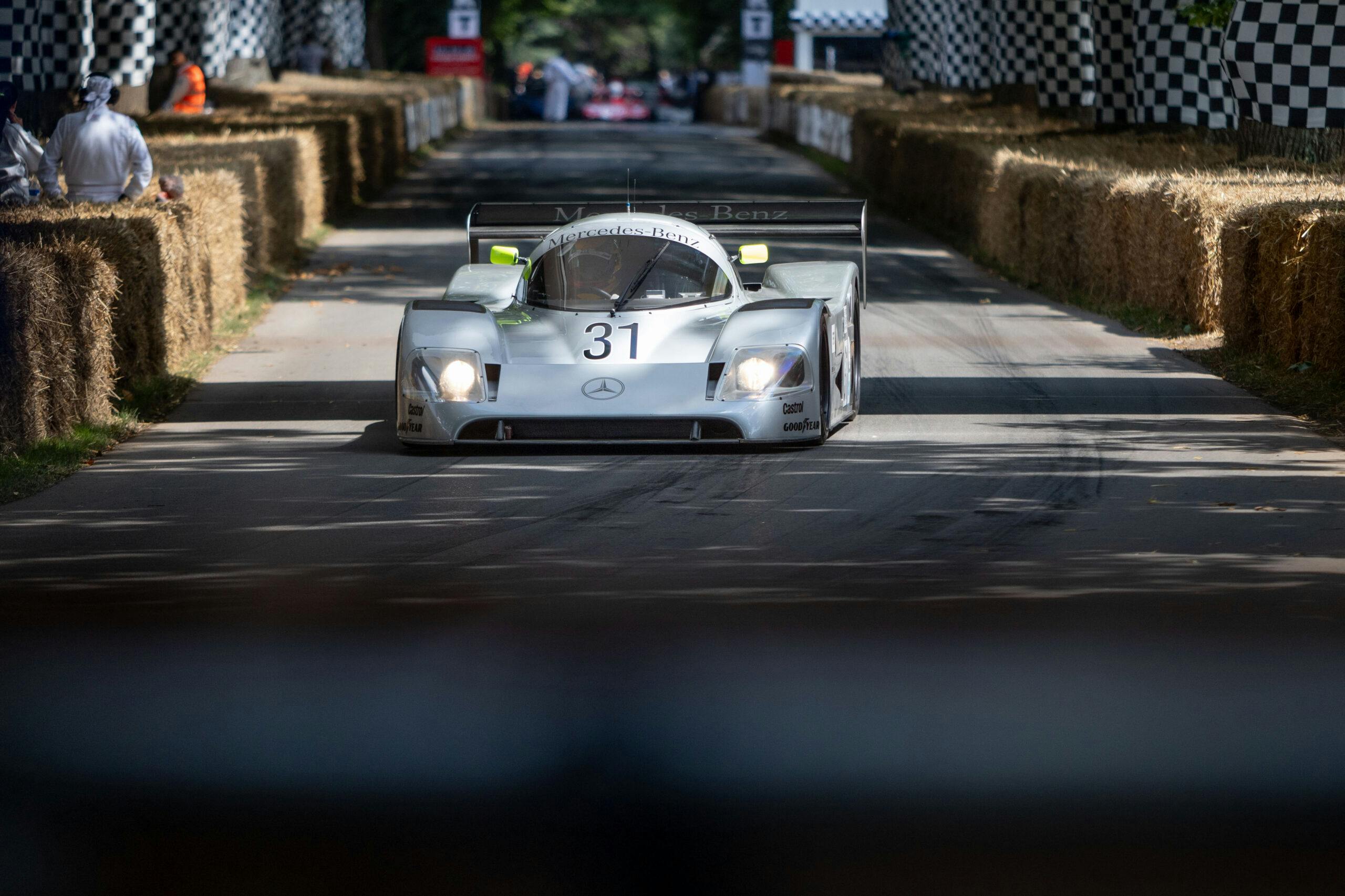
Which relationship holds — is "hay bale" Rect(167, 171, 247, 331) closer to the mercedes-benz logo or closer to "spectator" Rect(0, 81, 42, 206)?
"spectator" Rect(0, 81, 42, 206)

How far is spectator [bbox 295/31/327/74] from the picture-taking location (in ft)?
161

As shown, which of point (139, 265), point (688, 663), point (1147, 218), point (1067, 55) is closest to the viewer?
point (688, 663)

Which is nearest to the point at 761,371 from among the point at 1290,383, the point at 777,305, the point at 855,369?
the point at 777,305

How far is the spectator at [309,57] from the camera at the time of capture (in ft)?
161

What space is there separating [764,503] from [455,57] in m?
56.4

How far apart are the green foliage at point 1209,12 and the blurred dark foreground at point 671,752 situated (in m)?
15.3

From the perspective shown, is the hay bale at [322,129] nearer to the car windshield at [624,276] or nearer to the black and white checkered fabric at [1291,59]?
the black and white checkered fabric at [1291,59]

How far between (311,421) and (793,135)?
35.3 m

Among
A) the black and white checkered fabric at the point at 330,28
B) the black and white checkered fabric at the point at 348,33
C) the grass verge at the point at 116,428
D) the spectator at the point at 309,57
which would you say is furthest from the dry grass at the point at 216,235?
the black and white checkered fabric at the point at 348,33

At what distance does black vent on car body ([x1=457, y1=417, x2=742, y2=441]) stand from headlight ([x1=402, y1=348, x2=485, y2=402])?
0.18 meters

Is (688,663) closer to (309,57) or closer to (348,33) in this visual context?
(309,57)

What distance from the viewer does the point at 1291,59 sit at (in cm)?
1727

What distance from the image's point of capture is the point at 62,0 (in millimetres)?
24266

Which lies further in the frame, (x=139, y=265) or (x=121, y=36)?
(x=121, y=36)
